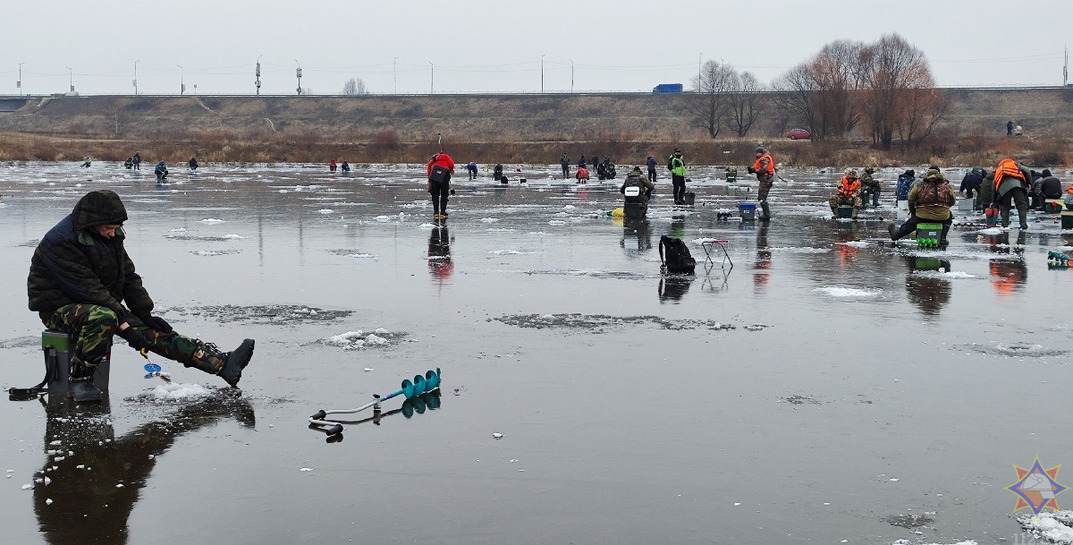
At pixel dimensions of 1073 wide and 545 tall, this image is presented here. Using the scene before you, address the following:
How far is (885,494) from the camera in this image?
21.2 ft

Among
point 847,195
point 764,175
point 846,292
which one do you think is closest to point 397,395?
point 846,292

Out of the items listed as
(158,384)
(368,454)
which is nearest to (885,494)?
(368,454)

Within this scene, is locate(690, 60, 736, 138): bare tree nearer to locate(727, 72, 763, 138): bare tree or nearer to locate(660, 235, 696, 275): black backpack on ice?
locate(727, 72, 763, 138): bare tree

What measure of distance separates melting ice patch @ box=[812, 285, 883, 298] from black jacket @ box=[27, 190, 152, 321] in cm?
874

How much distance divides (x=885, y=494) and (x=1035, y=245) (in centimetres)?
1638

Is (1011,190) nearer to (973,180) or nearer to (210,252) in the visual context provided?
(973,180)

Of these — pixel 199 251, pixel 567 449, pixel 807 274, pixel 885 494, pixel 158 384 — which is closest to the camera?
→ pixel 885 494

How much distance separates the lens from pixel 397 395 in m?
8.45

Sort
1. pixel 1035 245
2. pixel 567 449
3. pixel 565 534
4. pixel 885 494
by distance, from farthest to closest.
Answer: pixel 1035 245, pixel 567 449, pixel 885 494, pixel 565 534

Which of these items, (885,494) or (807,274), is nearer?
(885,494)

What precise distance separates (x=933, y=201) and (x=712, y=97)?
347 feet

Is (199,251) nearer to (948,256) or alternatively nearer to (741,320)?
(741,320)

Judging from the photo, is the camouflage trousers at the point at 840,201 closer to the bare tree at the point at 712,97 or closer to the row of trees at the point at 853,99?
the row of trees at the point at 853,99

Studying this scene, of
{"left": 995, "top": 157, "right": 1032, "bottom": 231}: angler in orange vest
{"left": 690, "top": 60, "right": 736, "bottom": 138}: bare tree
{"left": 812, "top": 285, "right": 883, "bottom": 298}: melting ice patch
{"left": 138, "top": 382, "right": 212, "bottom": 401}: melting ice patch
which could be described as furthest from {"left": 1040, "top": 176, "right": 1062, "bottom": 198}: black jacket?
{"left": 690, "top": 60, "right": 736, "bottom": 138}: bare tree
